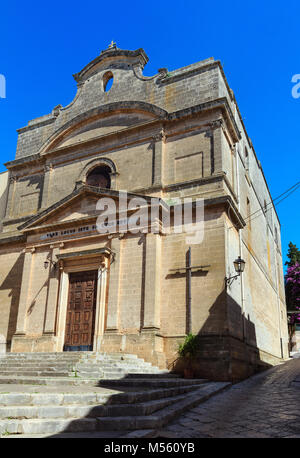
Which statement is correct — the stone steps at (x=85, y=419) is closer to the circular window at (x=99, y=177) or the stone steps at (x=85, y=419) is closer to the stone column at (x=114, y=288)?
the stone column at (x=114, y=288)

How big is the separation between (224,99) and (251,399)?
10407 mm

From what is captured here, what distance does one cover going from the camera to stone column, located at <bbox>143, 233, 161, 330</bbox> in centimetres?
1320

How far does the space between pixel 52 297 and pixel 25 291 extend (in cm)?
138

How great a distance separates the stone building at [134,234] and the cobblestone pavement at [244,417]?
308cm

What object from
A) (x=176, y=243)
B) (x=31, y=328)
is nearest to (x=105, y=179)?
(x=176, y=243)

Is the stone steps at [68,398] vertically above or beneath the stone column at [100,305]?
beneath

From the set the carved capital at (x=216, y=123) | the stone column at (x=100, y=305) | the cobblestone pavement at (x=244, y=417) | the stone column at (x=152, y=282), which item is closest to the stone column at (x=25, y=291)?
the stone column at (x=100, y=305)

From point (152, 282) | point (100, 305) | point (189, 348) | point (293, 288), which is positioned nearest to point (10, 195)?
point (100, 305)

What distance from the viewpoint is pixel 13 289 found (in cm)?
1712

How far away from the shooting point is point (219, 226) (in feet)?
44.8

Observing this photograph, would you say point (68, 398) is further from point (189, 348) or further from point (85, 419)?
point (189, 348)

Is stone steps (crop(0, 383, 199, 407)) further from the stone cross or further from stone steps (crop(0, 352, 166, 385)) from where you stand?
the stone cross

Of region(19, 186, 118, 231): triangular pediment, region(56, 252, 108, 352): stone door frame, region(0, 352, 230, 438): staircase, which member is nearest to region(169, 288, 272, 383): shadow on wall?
region(0, 352, 230, 438): staircase

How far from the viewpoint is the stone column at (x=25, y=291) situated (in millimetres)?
15492
